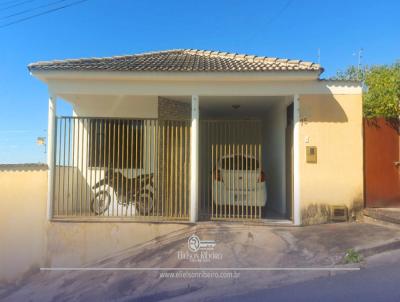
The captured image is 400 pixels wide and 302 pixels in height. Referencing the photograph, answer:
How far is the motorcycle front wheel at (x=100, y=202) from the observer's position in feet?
26.3

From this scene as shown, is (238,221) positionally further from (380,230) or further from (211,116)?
(211,116)

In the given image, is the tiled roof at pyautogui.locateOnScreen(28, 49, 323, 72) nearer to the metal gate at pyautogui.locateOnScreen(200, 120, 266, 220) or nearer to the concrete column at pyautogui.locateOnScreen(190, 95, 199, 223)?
the concrete column at pyautogui.locateOnScreen(190, 95, 199, 223)

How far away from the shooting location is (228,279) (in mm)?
5543

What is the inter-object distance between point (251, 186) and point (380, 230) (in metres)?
2.64

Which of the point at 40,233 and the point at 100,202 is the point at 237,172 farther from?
the point at 40,233

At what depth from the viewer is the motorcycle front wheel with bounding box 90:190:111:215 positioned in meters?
8.03

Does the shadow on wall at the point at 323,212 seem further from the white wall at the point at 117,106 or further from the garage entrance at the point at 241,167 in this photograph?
the white wall at the point at 117,106

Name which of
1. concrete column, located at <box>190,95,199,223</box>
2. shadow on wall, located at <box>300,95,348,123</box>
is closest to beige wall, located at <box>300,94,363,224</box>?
shadow on wall, located at <box>300,95,348,123</box>

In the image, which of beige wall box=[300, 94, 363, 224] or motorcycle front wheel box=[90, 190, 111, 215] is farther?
motorcycle front wheel box=[90, 190, 111, 215]

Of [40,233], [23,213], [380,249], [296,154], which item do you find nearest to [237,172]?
[296,154]

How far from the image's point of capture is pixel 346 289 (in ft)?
15.4

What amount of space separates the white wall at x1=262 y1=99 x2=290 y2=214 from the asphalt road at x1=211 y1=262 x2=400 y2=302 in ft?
11.4

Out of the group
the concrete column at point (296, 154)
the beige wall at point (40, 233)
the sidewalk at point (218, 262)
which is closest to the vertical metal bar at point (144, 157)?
the beige wall at point (40, 233)

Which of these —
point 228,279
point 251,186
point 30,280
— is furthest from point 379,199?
point 30,280
